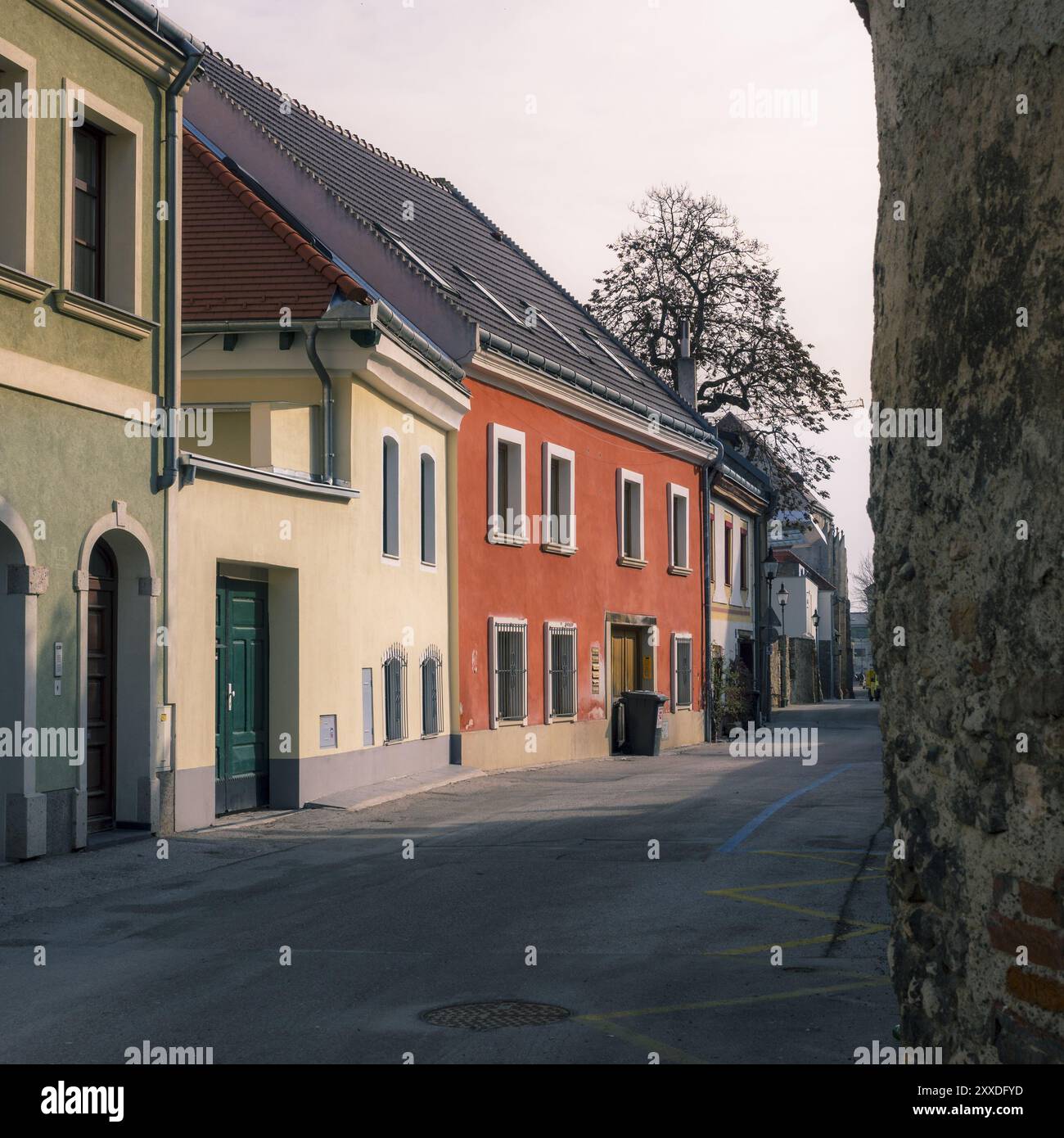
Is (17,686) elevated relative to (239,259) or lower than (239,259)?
lower

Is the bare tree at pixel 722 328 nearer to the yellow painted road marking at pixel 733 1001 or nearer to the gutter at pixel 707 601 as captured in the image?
the gutter at pixel 707 601

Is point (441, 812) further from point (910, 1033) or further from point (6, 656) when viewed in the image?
point (910, 1033)

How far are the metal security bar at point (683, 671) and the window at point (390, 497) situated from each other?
43.4ft

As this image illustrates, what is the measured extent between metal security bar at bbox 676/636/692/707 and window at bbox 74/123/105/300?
1971 cm

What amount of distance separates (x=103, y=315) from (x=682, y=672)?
20784 millimetres

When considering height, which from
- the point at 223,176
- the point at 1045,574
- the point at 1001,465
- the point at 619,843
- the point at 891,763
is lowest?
the point at 619,843

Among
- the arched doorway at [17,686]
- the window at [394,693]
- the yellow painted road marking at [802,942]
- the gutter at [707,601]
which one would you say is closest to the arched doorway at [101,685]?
the arched doorway at [17,686]

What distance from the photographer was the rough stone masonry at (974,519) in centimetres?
382

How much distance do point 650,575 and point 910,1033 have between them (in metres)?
25.5

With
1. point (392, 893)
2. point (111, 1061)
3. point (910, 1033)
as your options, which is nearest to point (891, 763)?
point (910, 1033)

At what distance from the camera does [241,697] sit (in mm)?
15617

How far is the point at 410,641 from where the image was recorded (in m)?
19.9

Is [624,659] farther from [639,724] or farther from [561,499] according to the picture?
[561,499]

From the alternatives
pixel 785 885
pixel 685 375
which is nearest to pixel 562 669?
pixel 685 375
